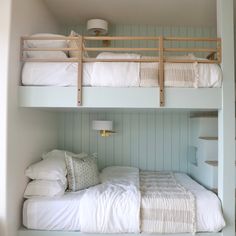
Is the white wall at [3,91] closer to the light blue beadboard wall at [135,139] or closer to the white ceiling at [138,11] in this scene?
the white ceiling at [138,11]

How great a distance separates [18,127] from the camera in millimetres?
2113

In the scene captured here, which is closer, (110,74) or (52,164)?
(110,74)

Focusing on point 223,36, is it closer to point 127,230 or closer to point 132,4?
point 132,4

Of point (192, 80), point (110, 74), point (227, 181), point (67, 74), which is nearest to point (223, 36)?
point (192, 80)

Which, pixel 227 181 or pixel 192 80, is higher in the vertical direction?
pixel 192 80

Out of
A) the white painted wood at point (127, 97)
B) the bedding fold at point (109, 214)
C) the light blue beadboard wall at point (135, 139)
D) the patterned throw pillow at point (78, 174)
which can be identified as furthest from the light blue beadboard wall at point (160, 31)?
the bedding fold at point (109, 214)

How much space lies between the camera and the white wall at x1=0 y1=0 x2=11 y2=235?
1.92 meters

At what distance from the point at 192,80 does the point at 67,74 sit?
1083mm

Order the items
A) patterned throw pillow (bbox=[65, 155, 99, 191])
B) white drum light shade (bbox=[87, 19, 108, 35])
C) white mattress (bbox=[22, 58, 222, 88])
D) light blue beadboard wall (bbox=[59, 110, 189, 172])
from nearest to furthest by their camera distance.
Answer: white mattress (bbox=[22, 58, 222, 88])
patterned throw pillow (bbox=[65, 155, 99, 191])
white drum light shade (bbox=[87, 19, 108, 35])
light blue beadboard wall (bbox=[59, 110, 189, 172])

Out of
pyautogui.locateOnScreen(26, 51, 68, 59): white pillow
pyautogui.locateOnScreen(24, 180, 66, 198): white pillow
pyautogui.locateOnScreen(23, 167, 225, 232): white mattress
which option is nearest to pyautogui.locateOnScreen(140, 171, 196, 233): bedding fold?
pyautogui.locateOnScreen(23, 167, 225, 232): white mattress

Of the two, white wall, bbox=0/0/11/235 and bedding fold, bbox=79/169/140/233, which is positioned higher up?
white wall, bbox=0/0/11/235

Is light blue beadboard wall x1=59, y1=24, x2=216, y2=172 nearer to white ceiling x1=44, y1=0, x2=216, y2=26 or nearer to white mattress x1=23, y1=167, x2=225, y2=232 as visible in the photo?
white ceiling x1=44, y1=0, x2=216, y2=26

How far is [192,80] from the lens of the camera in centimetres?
203

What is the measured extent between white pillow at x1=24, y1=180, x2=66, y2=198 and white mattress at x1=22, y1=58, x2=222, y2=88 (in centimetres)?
91
